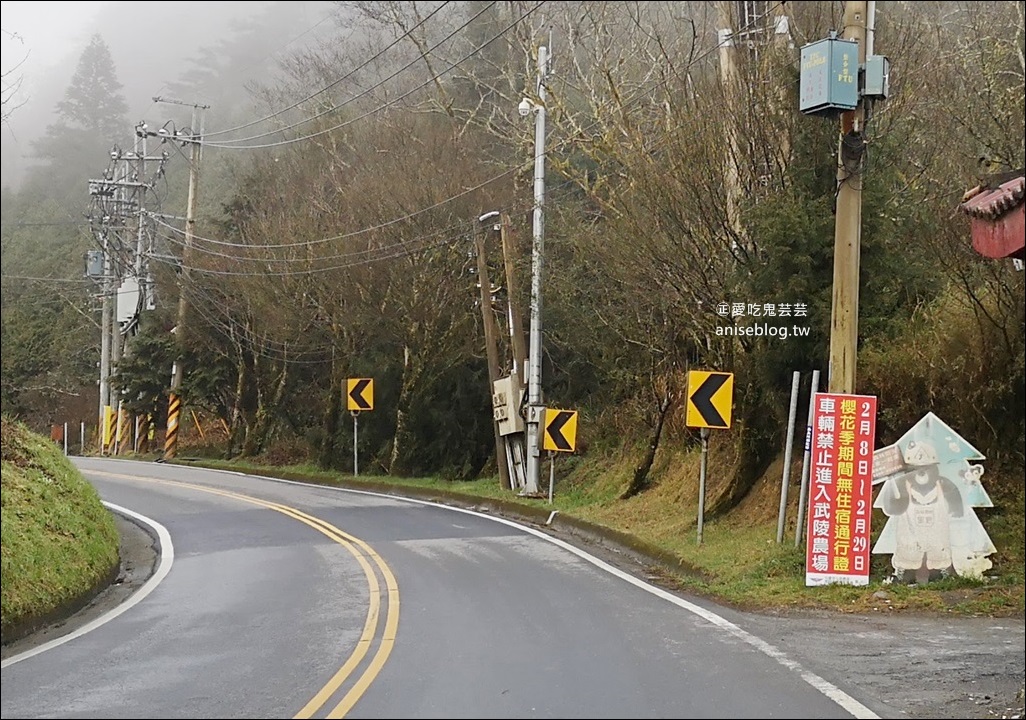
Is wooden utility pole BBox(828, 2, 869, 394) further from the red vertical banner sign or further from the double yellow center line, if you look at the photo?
the double yellow center line

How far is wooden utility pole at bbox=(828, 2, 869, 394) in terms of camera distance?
40.7ft

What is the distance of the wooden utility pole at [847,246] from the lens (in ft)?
40.7

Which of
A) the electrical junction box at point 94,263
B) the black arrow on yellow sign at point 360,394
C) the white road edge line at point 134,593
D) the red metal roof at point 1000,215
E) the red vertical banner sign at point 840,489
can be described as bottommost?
the white road edge line at point 134,593

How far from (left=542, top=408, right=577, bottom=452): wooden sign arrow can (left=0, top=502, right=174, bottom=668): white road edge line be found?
7.24 metres

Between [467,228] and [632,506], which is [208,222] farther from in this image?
[632,506]

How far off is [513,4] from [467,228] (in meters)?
5.77

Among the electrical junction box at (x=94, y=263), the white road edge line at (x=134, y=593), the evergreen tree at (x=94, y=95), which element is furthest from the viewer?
the electrical junction box at (x=94, y=263)

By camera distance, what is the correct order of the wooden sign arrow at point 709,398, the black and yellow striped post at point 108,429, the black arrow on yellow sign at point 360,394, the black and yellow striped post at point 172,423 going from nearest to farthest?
the wooden sign arrow at point 709,398 < the black arrow on yellow sign at point 360,394 < the black and yellow striped post at point 108,429 < the black and yellow striped post at point 172,423

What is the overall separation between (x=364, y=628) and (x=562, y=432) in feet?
37.8

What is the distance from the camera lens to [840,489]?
12359mm

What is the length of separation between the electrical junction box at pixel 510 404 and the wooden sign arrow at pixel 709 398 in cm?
1018

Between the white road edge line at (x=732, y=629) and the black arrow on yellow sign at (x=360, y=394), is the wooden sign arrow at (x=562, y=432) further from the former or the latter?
the black arrow on yellow sign at (x=360, y=394)

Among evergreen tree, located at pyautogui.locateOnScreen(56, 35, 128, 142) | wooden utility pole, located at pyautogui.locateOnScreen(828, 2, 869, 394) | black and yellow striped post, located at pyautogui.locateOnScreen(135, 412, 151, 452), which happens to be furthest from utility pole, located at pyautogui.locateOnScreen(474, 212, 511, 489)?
evergreen tree, located at pyautogui.locateOnScreen(56, 35, 128, 142)

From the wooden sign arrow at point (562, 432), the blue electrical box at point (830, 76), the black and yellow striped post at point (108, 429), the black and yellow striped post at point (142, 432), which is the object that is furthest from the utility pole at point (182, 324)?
the blue electrical box at point (830, 76)
